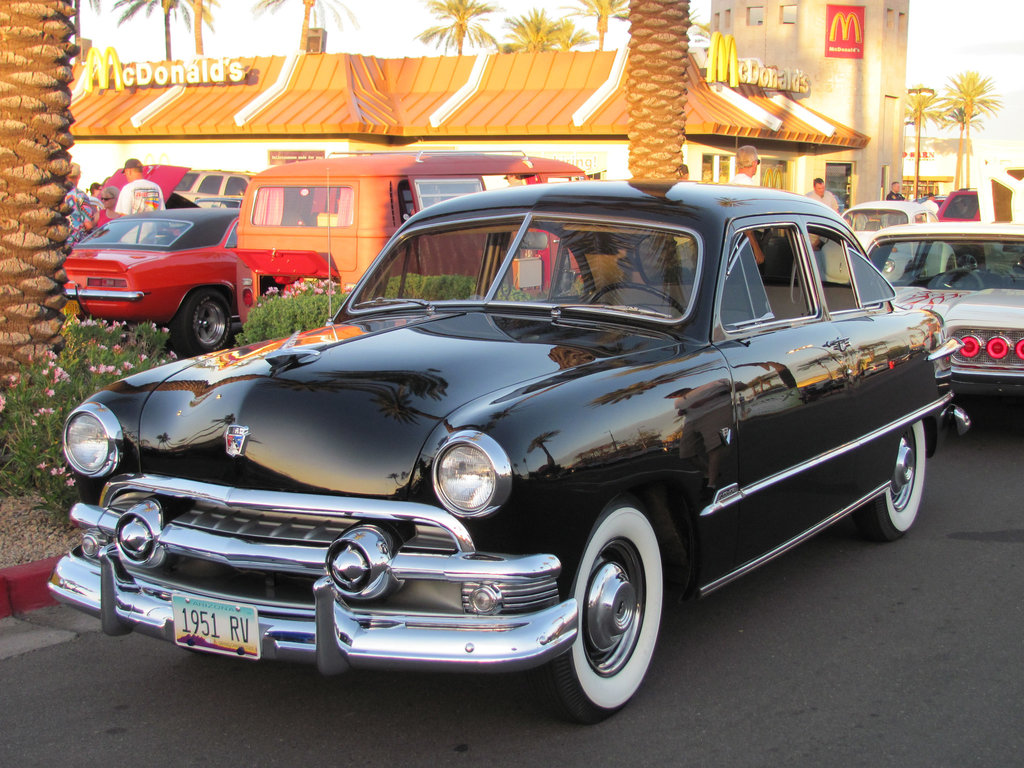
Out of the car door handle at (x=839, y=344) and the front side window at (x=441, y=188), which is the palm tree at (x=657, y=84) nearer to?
the front side window at (x=441, y=188)

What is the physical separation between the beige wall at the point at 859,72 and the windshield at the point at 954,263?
97.6 ft

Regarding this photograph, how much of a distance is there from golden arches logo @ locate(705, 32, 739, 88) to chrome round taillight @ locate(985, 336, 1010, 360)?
22.8 m

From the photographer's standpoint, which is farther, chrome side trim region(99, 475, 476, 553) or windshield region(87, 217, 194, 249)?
windshield region(87, 217, 194, 249)

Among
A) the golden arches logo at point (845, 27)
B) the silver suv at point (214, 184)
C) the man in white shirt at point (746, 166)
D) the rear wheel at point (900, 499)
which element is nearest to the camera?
the rear wheel at point (900, 499)

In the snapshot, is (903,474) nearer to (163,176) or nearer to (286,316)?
(286,316)

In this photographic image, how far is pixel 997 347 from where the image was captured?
25.1ft

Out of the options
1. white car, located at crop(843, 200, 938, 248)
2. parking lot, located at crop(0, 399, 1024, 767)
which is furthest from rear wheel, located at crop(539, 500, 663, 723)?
white car, located at crop(843, 200, 938, 248)

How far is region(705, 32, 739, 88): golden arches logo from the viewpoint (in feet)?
94.8

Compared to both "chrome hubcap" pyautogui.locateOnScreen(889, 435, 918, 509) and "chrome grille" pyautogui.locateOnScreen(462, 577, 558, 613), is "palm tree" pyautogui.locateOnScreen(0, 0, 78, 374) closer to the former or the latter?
"chrome grille" pyautogui.locateOnScreen(462, 577, 558, 613)

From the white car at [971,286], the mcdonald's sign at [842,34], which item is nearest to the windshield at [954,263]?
the white car at [971,286]

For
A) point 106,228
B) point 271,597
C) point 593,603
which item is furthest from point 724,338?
point 106,228

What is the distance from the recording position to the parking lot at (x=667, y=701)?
339 centimetres

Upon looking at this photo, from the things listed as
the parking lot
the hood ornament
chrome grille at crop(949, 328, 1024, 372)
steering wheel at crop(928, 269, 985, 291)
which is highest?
steering wheel at crop(928, 269, 985, 291)

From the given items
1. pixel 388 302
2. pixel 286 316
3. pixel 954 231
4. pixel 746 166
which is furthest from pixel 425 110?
pixel 388 302
